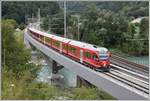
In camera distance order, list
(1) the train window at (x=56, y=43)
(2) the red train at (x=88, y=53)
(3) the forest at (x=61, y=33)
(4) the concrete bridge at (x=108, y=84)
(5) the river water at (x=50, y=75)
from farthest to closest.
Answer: (5) the river water at (x=50, y=75) → (1) the train window at (x=56, y=43) → (2) the red train at (x=88, y=53) → (3) the forest at (x=61, y=33) → (4) the concrete bridge at (x=108, y=84)

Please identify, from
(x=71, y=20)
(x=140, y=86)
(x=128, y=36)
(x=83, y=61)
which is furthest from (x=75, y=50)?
(x=71, y=20)

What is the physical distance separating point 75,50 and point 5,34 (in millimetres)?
2088

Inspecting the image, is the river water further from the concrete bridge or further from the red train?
the concrete bridge

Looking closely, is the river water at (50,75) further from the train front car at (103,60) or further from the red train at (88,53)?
the train front car at (103,60)

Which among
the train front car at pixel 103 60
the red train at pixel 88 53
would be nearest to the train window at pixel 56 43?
the red train at pixel 88 53

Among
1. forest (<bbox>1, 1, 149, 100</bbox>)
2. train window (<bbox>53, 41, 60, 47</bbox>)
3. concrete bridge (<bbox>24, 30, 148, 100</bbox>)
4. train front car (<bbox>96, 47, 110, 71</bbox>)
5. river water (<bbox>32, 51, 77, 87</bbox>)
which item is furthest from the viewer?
river water (<bbox>32, 51, 77, 87</bbox>)

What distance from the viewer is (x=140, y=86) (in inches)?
225

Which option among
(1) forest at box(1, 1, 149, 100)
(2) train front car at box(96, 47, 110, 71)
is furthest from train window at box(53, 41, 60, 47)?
(2) train front car at box(96, 47, 110, 71)

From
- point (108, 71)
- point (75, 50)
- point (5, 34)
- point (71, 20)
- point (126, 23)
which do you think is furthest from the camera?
point (71, 20)

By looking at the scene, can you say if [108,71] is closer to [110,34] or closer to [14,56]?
[14,56]

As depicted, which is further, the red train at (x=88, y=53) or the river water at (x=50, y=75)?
the river water at (x=50, y=75)

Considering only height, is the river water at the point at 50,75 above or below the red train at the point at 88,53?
below

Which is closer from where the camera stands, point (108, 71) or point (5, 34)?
point (108, 71)

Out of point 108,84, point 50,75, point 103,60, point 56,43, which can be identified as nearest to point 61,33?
point 50,75
